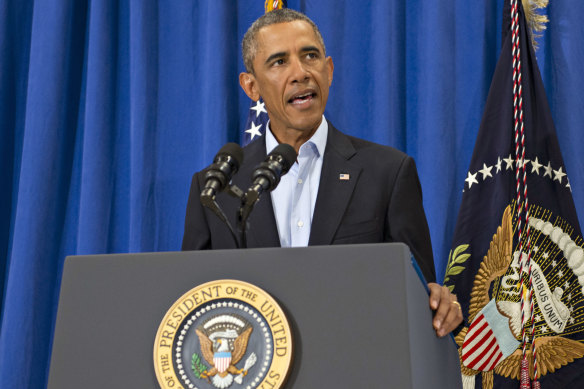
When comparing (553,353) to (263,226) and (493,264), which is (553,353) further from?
(263,226)

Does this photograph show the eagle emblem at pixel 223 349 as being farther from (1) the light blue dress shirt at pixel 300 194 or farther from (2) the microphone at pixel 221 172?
(1) the light blue dress shirt at pixel 300 194

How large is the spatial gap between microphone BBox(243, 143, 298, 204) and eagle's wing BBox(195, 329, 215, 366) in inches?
8.9

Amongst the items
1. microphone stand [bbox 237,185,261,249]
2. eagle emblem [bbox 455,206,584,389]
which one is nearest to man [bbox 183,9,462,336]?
microphone stand [bbox 237,185,261,249]

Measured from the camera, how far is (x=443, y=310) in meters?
1.18

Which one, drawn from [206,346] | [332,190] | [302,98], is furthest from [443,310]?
[302,98]

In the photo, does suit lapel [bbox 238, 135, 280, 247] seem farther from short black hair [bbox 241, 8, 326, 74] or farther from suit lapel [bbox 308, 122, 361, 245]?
short black hair [bbox 241, 8, 326, 74]

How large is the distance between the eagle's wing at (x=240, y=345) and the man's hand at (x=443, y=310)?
1.22ft

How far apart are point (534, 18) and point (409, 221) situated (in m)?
1.37

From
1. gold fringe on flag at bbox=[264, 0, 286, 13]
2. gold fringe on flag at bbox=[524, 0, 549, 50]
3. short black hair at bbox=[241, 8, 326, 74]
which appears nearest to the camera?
short black hair at bbox=[241, 8, 326, 74]

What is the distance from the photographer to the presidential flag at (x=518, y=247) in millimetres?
2369

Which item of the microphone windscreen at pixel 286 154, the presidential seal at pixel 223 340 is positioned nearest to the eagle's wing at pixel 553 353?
the microphone windscreen at pixel 286 154

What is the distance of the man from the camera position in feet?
5.47

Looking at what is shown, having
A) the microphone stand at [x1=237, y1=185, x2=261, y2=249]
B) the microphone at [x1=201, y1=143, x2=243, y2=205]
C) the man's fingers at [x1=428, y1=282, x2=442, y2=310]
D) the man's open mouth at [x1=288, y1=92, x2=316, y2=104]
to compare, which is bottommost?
the man's fingers at [x1=428, y1=282, x2=442, y2=310]

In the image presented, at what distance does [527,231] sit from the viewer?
2.42 metres
